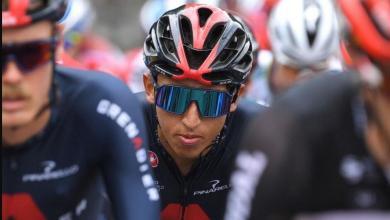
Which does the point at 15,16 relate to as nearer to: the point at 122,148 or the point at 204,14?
the point at 122,148

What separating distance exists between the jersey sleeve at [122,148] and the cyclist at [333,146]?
93 centimetres

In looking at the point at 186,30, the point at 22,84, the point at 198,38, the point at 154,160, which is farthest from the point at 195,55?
the point at 22,84

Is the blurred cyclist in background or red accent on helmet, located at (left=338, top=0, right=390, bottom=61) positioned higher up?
red accent on helmet, located at (left=338, top=0, right=390, bottom=61)

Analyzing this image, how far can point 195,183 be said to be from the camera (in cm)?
678

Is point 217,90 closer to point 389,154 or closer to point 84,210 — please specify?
point 84,210

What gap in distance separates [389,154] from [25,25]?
1593mm

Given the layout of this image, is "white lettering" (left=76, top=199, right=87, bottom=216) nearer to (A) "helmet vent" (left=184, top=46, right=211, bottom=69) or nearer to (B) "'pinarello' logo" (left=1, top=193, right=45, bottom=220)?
(B) "'pinarello' logo" (left=1, top=193, right=45, bottom=220)

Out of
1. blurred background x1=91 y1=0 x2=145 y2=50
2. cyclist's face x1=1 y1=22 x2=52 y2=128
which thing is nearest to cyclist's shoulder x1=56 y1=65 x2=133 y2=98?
cyclist's face x1=1 y1=22 x2=52 y2=128

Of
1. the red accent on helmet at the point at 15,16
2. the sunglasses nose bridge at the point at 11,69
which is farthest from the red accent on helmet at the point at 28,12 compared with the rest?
the sunglasses nose bridge at the point at 11,69

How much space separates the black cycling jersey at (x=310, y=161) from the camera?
180 inches

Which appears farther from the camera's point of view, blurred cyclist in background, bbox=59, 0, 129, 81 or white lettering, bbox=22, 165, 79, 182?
blurred cyclist in background, bbox=59, 0, 129, 81

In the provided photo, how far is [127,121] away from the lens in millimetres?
5527

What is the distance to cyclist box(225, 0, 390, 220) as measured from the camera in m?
4.56

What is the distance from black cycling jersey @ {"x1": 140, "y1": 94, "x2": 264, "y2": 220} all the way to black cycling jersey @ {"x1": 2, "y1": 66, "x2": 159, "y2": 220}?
1073mm
